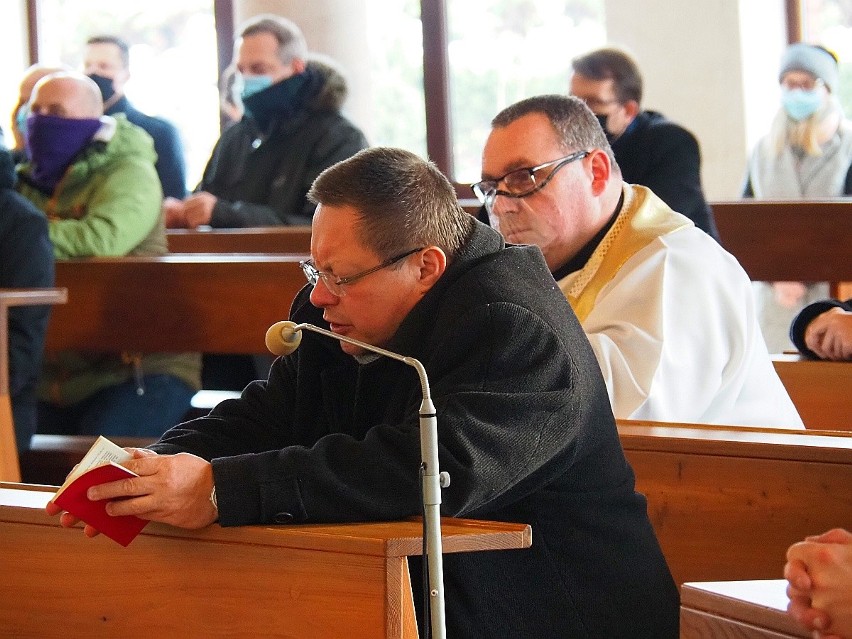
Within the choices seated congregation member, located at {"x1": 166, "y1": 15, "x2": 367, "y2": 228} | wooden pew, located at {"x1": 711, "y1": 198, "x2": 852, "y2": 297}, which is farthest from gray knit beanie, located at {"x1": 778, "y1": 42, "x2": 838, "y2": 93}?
seated congregation member, located at {"x1": 166, "y1": 15, "x2": 367, "y2": 228}

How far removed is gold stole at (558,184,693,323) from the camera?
9.79ft

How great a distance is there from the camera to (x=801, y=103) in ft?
21.1

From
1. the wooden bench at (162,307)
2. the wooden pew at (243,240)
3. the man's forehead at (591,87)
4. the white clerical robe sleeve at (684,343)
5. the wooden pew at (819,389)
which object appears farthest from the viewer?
the wooden pew at (243,240)

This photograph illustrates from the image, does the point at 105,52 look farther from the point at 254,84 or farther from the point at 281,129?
the point at 281,129

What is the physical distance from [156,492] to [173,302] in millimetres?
2876

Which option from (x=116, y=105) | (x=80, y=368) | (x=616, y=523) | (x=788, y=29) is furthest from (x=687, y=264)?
(x=788, y=29)

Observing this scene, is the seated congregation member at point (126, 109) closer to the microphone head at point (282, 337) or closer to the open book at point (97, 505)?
the open book at point (97, 505)

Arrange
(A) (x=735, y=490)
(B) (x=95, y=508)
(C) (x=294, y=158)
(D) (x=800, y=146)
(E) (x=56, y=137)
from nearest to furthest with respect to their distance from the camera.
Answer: (B) (x=95, y=508)
(A) (x=735, y=490)
(E) (x=56, y=137)
(C) (x=294, y=158)
(D) (x=800, y=146)

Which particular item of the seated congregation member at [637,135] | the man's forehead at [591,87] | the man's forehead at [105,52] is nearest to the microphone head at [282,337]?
the seated congregation member at [637,135]

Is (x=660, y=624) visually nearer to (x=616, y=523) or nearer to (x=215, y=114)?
(x=616, y=523)

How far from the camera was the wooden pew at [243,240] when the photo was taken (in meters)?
5.32

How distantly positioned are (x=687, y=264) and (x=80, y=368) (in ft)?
8.72

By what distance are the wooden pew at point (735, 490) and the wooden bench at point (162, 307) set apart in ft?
6.68

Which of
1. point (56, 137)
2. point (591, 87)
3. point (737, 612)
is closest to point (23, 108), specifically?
point (56, 137)
